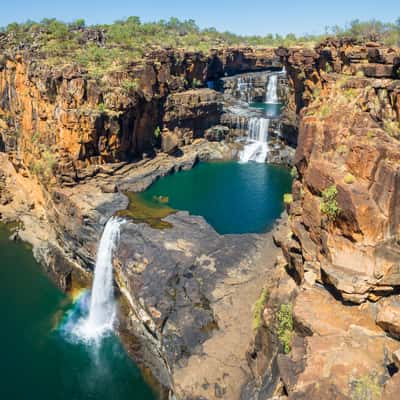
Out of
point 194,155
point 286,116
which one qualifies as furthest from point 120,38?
point 286,116

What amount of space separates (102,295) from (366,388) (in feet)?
65.2

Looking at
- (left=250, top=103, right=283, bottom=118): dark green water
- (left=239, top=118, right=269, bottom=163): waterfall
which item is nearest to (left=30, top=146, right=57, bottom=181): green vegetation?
(left=239, top=118, right=269, bottom=163): waterfall

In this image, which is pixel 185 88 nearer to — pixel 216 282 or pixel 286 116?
pixel 286 116

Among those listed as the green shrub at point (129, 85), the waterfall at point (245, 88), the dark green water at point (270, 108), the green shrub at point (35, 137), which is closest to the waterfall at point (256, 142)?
the dark green water at point (270, 108)

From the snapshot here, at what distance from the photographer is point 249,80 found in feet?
209

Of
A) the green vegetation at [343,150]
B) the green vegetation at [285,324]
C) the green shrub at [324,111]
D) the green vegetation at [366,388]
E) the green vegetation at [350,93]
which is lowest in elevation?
the green vegetation at [285,324]

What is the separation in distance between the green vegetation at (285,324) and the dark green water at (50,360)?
910cm

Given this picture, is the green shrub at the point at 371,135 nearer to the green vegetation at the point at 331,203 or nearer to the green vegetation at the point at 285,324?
the green vegetation at the point at 331,203

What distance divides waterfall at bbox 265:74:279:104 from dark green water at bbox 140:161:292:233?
64.4 ft

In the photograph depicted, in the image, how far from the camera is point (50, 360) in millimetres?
23844

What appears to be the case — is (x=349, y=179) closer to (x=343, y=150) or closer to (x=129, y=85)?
(x=343, y=150)

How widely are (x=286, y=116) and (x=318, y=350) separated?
133 feet

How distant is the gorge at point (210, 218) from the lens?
14008 mm

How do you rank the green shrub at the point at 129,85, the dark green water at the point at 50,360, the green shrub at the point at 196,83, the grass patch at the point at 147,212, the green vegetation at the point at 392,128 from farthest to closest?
the green shrub at the point at 196,83 → the green shrub at the point at 129,85 → the grass patch at the point at 147,212 → the dark green water at the point at 50,360 → the green vegetation at the point at 392,128
